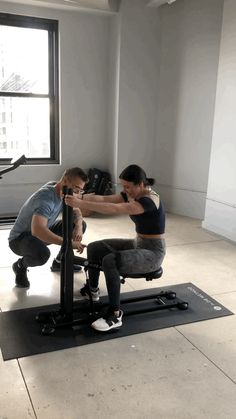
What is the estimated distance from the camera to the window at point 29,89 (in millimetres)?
5027

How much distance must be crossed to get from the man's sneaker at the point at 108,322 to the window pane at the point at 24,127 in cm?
350

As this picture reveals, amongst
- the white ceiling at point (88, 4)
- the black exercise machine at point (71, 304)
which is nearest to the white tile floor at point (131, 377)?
the black exercise machine at point (71, 304)

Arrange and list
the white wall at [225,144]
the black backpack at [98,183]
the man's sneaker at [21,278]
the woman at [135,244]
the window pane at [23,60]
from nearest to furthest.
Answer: the woman at [135,244] < the man's sneaker at [21,278] < the white wall at [225,144] < the window pane at [23,60] < the black backpack at [98,183]

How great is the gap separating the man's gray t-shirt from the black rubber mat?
2.03ft

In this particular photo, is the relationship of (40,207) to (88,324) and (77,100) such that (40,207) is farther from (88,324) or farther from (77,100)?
(77,100)

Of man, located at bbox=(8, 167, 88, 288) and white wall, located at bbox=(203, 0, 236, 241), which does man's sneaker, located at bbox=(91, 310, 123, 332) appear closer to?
man, located at bbox=(8, 167, 88, 288)

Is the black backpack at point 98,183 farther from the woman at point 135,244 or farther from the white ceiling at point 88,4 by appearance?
the woman at point 135,244

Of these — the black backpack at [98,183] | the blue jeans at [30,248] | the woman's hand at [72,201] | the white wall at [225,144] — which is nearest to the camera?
the woman's hand at [72,201]

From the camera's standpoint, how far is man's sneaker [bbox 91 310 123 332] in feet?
7.77

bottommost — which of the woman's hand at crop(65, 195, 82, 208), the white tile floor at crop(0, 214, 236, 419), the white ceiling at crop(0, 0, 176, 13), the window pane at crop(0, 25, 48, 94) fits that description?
the white tile floor at crop(0, 214, 236, 419)

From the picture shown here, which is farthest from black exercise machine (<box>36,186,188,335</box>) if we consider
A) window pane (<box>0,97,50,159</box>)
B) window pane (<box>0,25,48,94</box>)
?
window pane (<box>0,25,48,94</box>)

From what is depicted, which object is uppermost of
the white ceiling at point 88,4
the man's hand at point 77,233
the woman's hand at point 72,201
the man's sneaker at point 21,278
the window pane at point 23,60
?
the white ceiling at point 88,4

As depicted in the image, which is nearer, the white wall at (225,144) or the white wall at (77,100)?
the white wall at (225,144)

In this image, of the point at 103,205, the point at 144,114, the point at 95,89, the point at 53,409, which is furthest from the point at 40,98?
the point at 53,409
